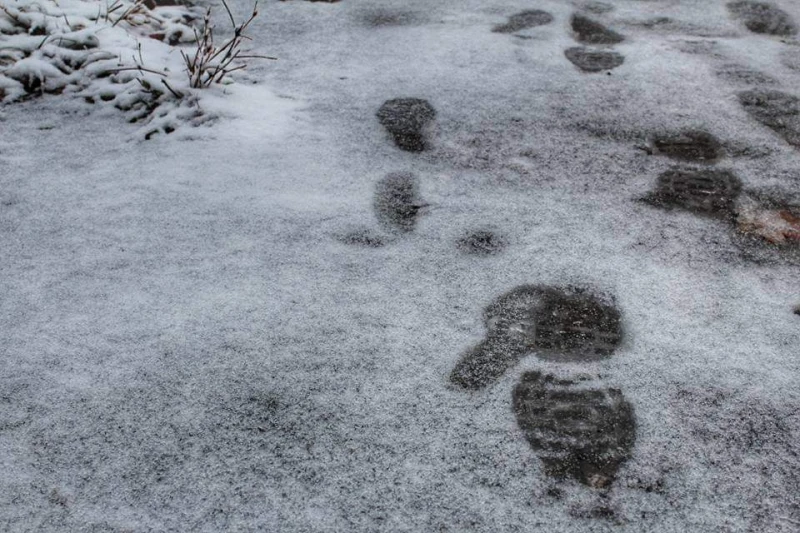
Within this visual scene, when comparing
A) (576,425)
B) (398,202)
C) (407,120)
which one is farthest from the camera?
(407,120)

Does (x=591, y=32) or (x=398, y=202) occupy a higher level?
(x=591, y=32)

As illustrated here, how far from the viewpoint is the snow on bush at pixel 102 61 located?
2.09 metres

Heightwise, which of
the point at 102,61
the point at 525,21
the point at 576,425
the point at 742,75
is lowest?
the point at 576,425

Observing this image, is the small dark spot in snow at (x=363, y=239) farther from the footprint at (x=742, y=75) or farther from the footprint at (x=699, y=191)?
the footprint at (x=742, y=75)

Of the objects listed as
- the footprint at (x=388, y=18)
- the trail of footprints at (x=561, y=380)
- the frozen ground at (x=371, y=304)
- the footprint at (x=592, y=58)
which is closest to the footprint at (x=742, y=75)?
A: the frozen ground at (x=371, y=304)

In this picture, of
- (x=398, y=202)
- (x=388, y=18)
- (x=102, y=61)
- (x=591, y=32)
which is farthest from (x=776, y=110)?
(x=102, y=61)

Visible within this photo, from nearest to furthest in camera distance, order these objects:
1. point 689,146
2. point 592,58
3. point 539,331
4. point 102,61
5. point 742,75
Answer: point 539,331
point 689,146
point 102,61
point 742,75
point 592,58

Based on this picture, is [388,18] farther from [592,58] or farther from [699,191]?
[699,191]

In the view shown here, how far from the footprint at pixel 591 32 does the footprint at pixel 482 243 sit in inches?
55.3

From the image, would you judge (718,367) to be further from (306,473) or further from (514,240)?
(306,473)

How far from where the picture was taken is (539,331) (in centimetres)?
135

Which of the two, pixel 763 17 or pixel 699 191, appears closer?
pixel 699 191

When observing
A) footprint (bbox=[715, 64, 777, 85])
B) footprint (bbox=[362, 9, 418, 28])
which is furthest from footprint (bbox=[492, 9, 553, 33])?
footprint (bbox=[715, 64, 777, 85])

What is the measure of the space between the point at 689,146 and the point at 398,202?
0.94 meters
